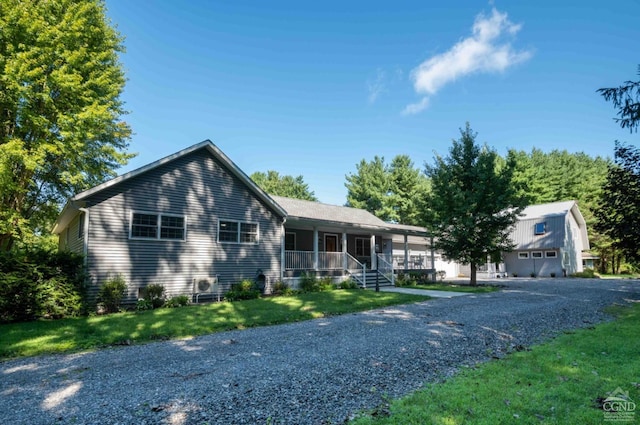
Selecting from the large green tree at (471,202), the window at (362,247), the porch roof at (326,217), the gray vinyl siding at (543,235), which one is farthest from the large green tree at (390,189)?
the large green tree at (471,202)

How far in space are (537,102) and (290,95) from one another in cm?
1441

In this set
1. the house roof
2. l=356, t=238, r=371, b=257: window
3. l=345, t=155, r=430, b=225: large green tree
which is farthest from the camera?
l=345, t=155, r=430, b=225: large green tree

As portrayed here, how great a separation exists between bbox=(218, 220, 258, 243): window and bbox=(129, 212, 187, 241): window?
1655 millimetres

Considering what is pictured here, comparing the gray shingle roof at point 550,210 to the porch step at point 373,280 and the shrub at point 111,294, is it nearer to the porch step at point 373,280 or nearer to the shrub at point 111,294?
the porch step at point 373,280

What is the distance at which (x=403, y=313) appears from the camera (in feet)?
33.5

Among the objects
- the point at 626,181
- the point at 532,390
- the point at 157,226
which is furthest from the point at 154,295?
the point at 626,181

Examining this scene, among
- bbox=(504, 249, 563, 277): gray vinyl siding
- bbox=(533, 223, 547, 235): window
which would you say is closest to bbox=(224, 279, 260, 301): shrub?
bbox=(504, 249, 563, 277): gray vinyl siding

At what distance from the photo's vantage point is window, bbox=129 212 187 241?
12492mm

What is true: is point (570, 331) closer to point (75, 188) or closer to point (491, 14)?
point (491, 14)

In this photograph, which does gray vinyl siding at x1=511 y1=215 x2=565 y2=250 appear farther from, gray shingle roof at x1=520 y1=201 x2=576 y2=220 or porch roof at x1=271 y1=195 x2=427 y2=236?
porch roof at x1=271 y1=195 x2=427 y2=236

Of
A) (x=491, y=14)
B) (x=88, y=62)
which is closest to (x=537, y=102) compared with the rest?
(x=491, y=14)

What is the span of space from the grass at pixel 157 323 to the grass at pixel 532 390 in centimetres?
585

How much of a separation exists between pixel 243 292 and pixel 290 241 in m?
6.03

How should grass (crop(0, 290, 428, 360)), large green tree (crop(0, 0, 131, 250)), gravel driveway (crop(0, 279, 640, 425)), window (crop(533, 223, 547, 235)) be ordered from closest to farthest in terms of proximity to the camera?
gravel driveway (crop(0, 279, 640, 425)) < grass (crop(0, 290, 428, 360)) < large green tree (crop(0, 0, 131, 250)) < window (crop(533, 223, 547, 235))
